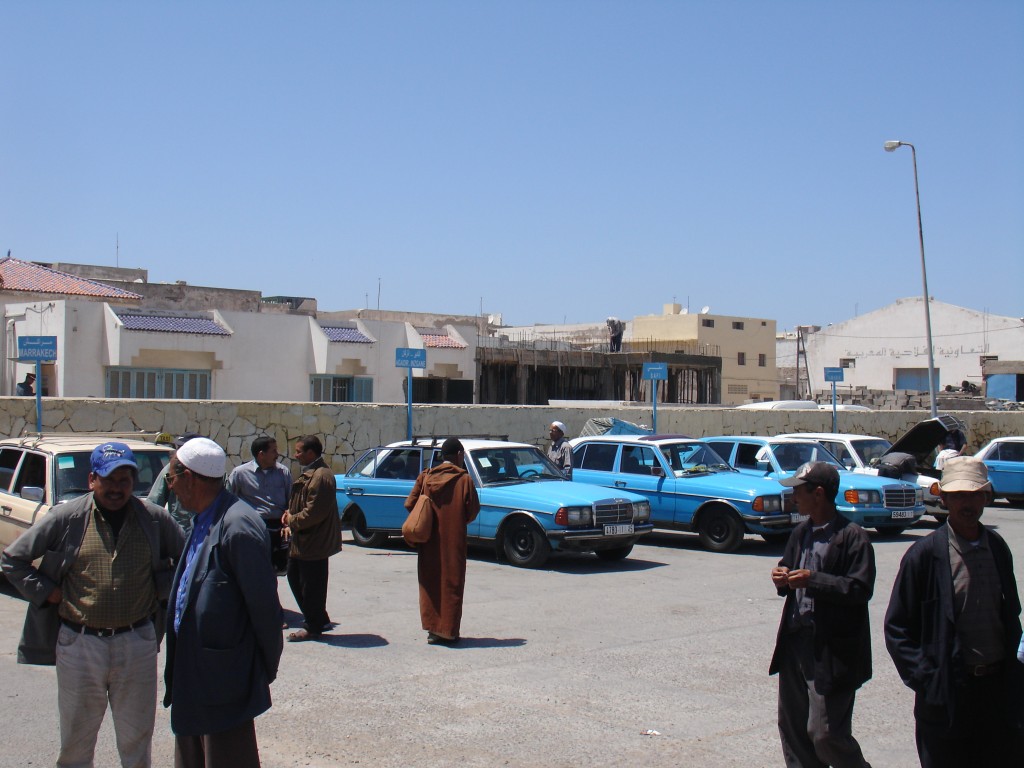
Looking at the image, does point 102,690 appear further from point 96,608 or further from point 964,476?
point 964,476

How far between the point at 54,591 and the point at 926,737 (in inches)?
145

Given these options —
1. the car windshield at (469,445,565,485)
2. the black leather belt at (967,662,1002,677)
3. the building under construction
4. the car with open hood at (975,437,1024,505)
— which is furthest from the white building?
the black leather belt at (967,662,1002,677)

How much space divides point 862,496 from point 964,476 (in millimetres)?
12126

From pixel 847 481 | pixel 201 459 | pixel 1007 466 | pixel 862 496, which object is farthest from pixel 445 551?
pixel 1007 466

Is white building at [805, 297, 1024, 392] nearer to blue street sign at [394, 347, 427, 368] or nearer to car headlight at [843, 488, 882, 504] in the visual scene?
car headlight at [843, 488, 882, 504]

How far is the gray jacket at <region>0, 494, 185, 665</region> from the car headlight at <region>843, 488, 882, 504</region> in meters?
12.9

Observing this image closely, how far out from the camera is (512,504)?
13.0m

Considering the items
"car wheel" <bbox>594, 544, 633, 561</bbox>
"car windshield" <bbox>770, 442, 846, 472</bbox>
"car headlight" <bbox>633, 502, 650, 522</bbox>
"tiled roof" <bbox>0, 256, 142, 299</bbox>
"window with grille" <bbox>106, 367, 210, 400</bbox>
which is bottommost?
"car wheel" <bbox>594, 544, 633, 561</bbox>

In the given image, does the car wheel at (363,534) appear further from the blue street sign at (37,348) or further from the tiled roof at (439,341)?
the tiled roof at (439,341)

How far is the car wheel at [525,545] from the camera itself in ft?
41.6

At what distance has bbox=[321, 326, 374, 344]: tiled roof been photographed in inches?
1479

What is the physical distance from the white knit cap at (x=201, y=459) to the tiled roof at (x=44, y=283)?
3552 centimetres

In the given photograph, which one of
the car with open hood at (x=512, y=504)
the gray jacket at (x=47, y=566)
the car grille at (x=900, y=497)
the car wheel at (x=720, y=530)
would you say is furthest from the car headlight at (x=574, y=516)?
the gray jacket at (x=47, y=566)

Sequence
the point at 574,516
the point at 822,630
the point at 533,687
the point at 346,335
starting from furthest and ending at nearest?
the point at 346,335, the point at 574,516, the point at 533,687, the point at 822,630
